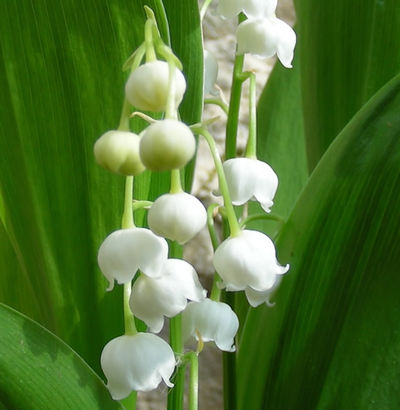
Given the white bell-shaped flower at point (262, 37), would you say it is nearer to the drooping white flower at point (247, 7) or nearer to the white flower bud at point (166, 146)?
the drooping white flower at point (247, 7)

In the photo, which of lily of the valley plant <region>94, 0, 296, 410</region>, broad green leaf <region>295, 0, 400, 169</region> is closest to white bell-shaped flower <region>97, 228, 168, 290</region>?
lily of the valley plant <region>94, 0, 296, 410</region>

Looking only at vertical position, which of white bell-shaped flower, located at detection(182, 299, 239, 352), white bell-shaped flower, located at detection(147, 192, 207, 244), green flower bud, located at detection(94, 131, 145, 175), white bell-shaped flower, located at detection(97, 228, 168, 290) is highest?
green flower bud, located at detection(94, 131, 145, 175)

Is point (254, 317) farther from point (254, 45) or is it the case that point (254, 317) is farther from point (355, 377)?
point (254, 45)

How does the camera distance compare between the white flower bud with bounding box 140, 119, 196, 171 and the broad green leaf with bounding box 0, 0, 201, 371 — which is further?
the broad green leaf with bounding box 0, 0, 201, 371

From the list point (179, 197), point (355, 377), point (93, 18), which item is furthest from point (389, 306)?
point (93, 18)

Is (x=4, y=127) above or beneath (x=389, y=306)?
above

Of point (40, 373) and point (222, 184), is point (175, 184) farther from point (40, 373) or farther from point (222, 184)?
point (40, 373)

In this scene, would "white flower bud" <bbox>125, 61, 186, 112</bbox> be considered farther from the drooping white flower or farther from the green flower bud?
the drooping white flower

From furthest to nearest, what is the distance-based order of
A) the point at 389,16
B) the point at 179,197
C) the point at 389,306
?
the point at 389,16
the point at 389,306
the point at 179,197

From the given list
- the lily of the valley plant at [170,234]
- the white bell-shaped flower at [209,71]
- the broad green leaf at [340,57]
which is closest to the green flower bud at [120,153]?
the lily of the valley plant at [170,234]
